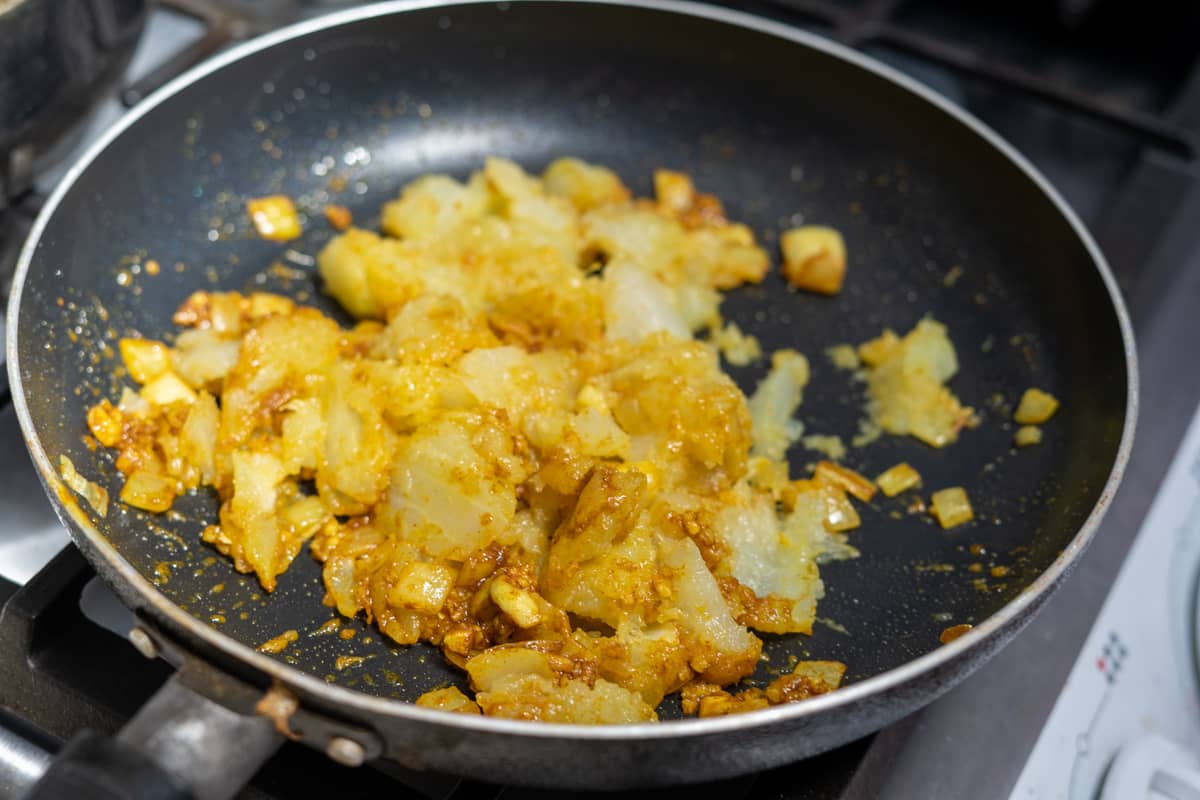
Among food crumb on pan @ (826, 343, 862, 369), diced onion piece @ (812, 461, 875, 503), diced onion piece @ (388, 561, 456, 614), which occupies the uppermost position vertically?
food crumb on pan @ (826, 343, 862, 369)

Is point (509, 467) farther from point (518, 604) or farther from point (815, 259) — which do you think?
point (815, 259)

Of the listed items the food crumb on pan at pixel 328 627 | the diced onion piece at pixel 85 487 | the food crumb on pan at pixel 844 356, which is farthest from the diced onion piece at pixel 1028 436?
the diced onion piece at pixel 85 487

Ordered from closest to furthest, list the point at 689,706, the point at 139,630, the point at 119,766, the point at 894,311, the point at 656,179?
the point at 119,766, the point at 139,630, the point at 689,706, the point at 894,311, the point at 656,179

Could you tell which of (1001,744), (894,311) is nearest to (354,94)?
(894,311)

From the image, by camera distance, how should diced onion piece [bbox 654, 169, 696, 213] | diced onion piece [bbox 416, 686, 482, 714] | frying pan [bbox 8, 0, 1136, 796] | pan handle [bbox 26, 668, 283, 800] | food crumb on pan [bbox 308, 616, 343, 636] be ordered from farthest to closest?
1. diced onion piece [bbox 654, 169, 696, 213]
2. food crumb on pan [bbox 308, 616, 343, 636]
3. diced onion piece [bbox 416, 686, 482, 714]
4. frying pan [bbox 8, 0, 1136, 796]
5. pan handle [bbox 26, 668, 283, 800]

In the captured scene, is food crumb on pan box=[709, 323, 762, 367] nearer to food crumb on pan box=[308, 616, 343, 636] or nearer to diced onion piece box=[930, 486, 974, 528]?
diced onion piece box=[930, 486, 974, 528]

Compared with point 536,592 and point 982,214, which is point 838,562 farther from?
point 982,214

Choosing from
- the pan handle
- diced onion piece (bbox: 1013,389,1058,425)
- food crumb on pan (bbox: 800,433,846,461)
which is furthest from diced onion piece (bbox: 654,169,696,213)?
the pan handle
